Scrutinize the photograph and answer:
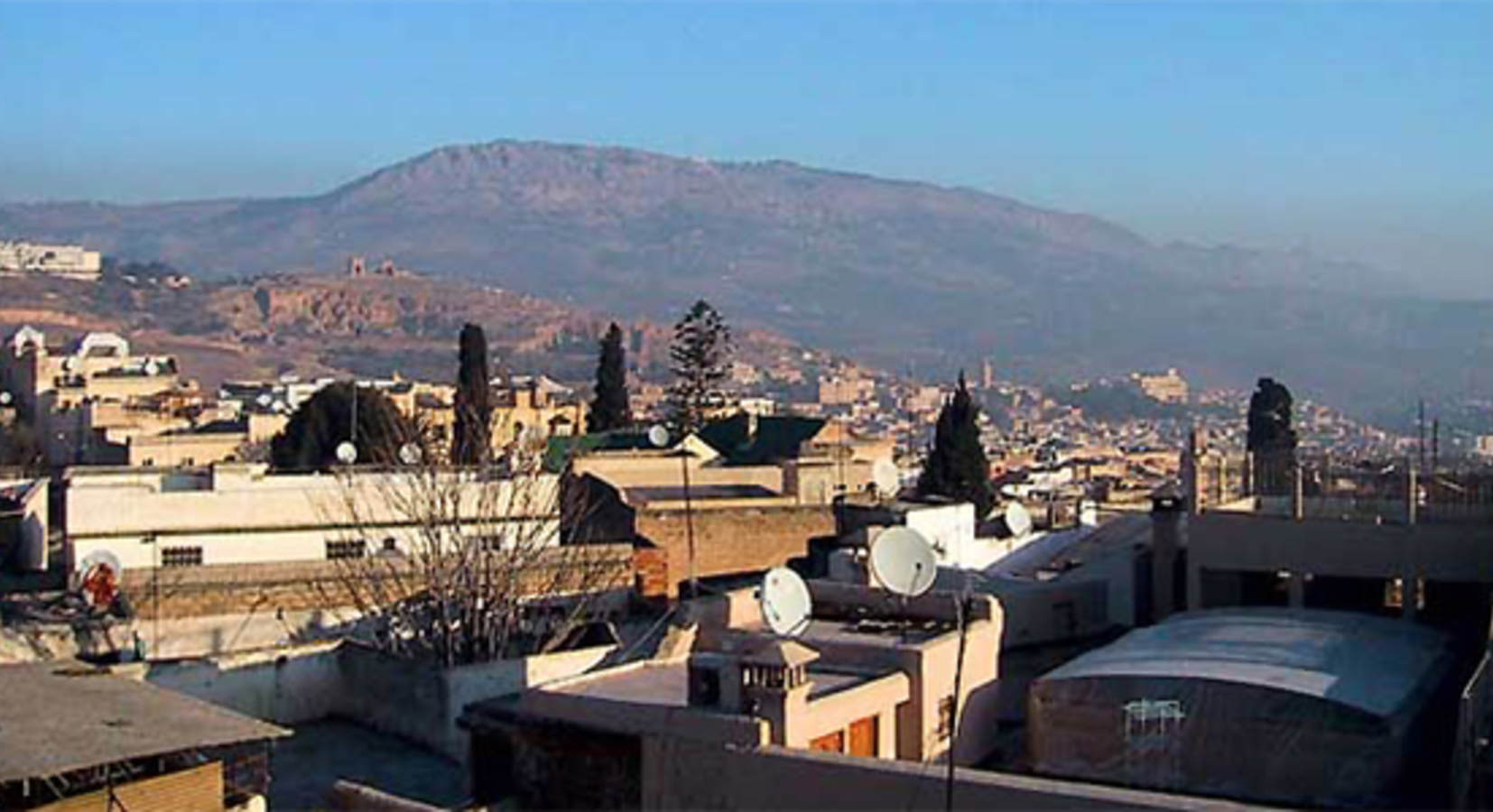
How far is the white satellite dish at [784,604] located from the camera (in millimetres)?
15883

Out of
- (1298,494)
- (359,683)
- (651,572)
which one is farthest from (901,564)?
(651,572)

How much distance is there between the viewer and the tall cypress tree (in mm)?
41562

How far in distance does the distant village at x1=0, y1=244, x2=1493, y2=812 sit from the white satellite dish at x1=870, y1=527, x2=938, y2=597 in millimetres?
27

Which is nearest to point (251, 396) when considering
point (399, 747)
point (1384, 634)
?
point (399, 747)

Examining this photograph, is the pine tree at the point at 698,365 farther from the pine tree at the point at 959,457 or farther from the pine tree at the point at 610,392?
the pine tree at the point at 959,457

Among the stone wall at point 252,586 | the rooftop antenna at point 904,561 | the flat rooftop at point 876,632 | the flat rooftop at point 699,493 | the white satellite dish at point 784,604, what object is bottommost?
the stone wall at point 252,586

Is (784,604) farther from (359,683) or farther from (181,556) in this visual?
(181,556)

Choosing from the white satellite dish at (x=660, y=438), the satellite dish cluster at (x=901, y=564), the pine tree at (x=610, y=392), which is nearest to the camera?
the satellite dish cluster at (x=901, y=564)

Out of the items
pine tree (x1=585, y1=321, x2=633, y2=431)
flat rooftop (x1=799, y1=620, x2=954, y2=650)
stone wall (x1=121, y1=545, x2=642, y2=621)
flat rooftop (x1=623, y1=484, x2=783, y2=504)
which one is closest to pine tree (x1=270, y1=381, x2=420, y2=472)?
pine tree (x1=585, y1=321, x2=633, y2=431)

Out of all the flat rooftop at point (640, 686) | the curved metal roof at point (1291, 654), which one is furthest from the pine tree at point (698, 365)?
the flat rooftop at point (640, 686)

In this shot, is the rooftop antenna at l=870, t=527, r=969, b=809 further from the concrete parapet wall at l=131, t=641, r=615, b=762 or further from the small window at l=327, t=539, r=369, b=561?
the small window at l=327, t=539, r=369, b=561

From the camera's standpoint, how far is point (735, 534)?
31484 millimetres

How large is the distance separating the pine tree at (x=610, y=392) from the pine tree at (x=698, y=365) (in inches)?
83.9

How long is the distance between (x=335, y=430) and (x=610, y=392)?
10.8m
